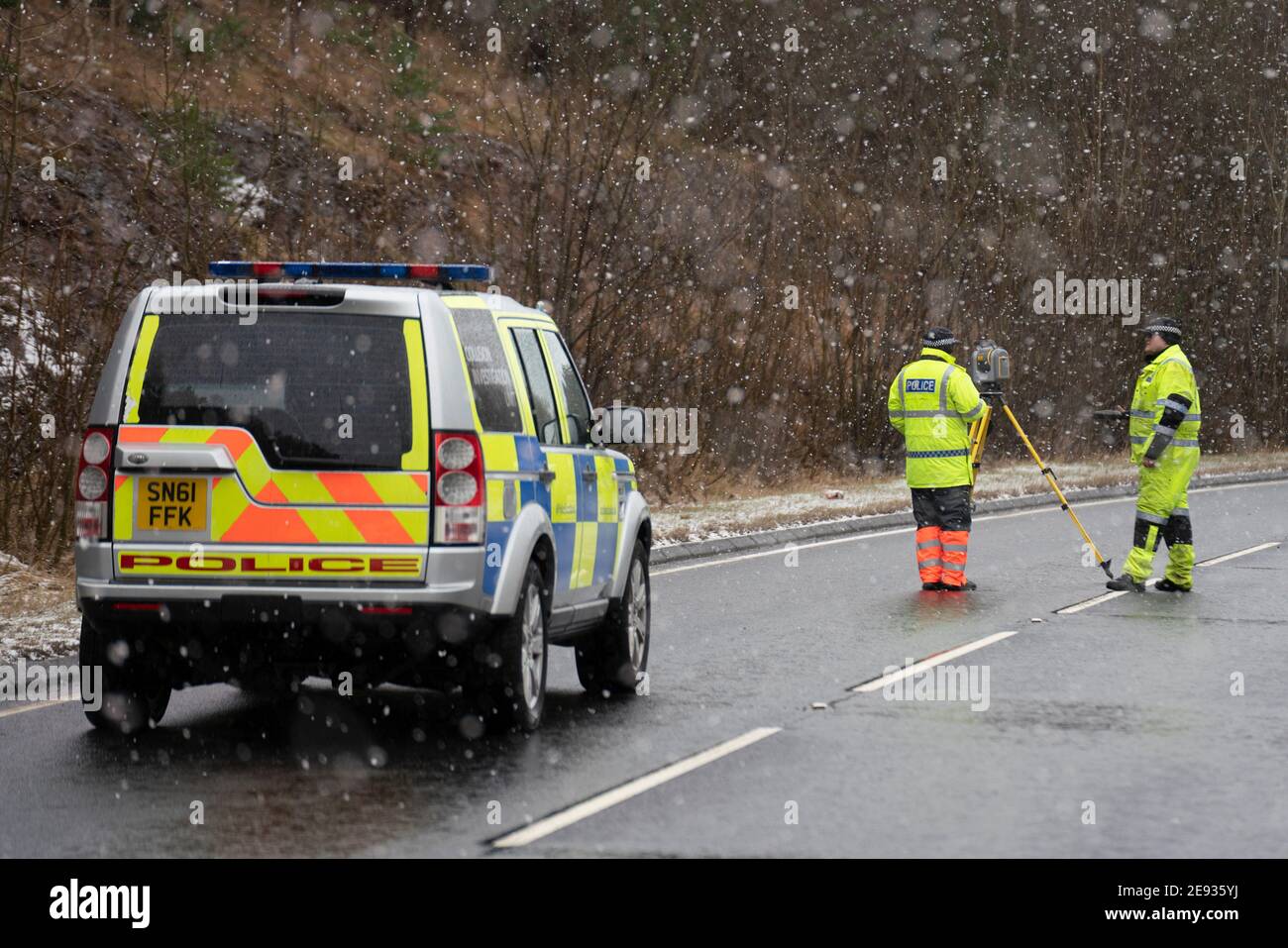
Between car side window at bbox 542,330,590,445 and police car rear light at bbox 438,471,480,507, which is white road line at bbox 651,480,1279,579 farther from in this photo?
police car rear light at bbox 438,471,480,507

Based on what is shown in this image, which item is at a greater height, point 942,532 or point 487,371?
point 487,371

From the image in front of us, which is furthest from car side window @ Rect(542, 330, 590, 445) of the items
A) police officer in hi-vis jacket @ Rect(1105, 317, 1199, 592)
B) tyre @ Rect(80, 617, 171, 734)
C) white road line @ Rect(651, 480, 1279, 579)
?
white road line @ Rect(651, 480, 1279, 579)

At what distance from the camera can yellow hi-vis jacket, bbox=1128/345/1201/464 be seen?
52.9 ft

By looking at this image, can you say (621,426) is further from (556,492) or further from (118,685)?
(118,685)

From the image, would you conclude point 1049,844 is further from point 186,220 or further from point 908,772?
point 186,220

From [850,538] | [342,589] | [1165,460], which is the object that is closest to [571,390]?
[342,589]

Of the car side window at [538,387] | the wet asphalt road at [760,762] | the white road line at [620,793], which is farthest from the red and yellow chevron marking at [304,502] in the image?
the white road line at [620,793]

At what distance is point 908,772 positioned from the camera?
28.0ft

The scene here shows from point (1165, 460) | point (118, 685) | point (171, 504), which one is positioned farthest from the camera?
point (1165, 460)

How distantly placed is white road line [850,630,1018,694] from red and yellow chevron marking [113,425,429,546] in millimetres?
3295

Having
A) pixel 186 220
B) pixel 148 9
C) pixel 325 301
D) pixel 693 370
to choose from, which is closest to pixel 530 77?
pixel 148 9

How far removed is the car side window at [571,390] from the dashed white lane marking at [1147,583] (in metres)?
5.28

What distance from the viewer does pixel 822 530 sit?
2270cm

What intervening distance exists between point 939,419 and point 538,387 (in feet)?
22.6
